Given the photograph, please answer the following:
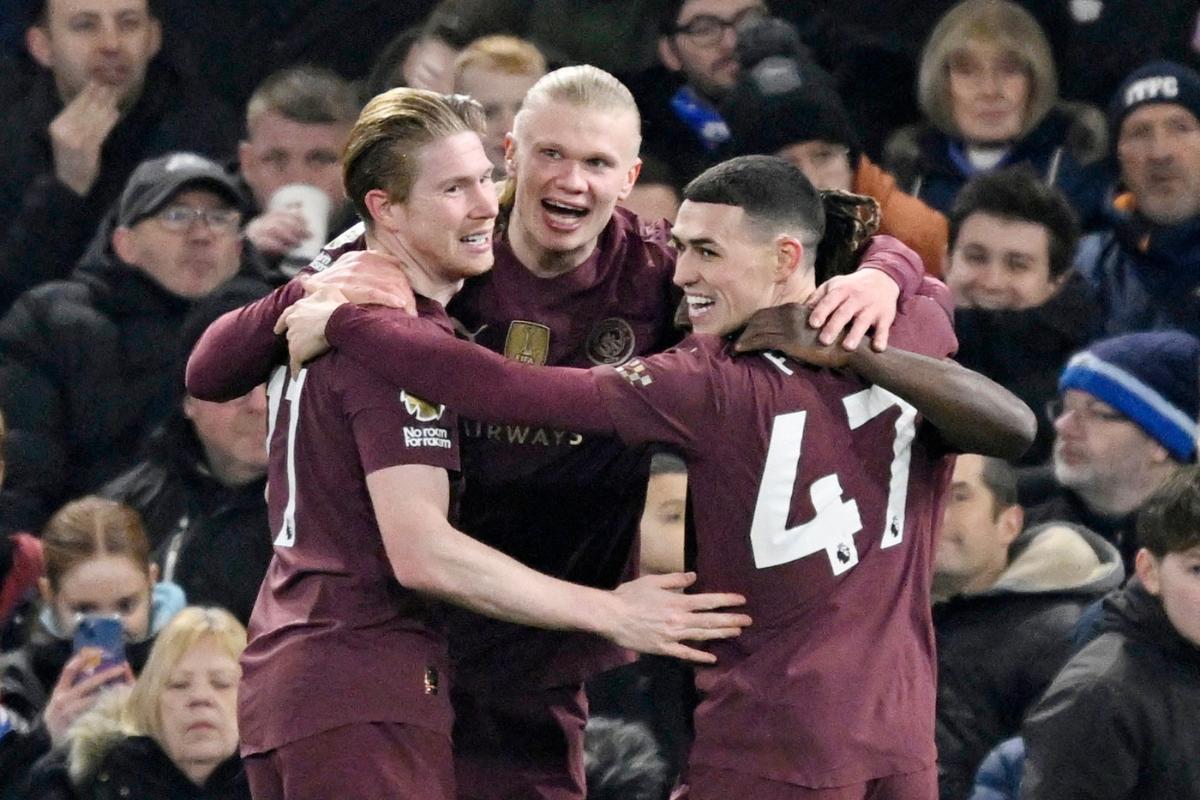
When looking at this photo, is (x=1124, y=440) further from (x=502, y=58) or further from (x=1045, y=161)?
(x=502, y=58)

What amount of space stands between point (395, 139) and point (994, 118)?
3061 mm

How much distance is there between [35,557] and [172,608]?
47 cm

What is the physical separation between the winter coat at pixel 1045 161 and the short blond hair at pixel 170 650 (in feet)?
8.34

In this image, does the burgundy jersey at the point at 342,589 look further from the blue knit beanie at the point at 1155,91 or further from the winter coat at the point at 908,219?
the blue knit beanie at the point at 1155,91

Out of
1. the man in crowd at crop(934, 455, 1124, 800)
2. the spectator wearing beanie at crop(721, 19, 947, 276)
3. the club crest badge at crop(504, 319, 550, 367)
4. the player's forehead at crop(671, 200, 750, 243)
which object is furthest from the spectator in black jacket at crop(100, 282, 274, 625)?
the player's forehead at crop(671, 200, 750, 243)

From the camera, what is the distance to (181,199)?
7.58 metres

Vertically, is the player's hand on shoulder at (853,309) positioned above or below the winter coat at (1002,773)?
above

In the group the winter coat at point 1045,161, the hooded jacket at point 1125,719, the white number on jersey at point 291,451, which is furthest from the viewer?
the winter coat at point 1045,161

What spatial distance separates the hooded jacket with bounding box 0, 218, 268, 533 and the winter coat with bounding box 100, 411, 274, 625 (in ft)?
0.94

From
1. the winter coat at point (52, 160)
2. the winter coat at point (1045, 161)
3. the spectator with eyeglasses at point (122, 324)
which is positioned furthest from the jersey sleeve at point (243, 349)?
the winter coat at point (1045, 161)

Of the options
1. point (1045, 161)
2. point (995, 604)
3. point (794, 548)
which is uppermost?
point (1045, 161)

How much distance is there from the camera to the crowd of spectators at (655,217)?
6.18 meters

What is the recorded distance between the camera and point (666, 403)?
4809 mm

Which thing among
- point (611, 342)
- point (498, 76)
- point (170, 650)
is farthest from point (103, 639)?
point (498, 76)
